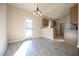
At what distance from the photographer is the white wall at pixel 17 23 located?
6.42ft

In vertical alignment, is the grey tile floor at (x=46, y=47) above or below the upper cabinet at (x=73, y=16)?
below

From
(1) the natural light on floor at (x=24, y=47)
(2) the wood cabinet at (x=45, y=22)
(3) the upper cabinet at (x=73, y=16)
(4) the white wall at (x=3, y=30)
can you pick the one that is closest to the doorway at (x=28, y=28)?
(1) the natural light on floor at (x=24, y=47)

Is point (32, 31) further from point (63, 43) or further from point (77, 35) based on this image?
point (77, 35)

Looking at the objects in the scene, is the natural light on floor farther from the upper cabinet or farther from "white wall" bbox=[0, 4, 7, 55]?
the upper cabinet

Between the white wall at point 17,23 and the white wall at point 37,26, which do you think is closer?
the white wall at point 17,23

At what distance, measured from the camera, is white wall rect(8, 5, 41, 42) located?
196 cm

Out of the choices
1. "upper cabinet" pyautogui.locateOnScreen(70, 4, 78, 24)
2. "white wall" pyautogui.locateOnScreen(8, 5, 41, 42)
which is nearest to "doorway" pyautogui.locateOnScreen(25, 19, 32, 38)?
"white wall" pyautogui.locateOnScreen(8, 5, 41, 42)

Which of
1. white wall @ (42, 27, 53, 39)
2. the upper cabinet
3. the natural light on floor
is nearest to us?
the upper cabinet

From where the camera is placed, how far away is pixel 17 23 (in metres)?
2.07

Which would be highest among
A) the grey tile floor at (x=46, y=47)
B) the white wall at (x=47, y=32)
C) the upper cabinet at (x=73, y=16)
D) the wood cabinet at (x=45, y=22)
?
the upper cabinet at (x=73, y=16)

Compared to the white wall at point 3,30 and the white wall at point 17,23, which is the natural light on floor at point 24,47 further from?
the white wall at point 3,30

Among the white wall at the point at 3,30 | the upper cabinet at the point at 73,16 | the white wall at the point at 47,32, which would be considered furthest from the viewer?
the white wall at the point at 47,32

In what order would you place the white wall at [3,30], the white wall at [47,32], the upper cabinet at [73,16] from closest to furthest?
1. the white wall at [3,30]
2. the upper cabinet at [73,16]
3. the white wall at [47,32]

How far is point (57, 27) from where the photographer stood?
214 centimetres
